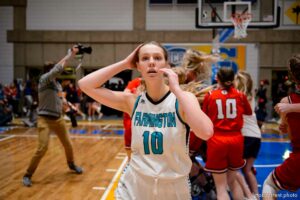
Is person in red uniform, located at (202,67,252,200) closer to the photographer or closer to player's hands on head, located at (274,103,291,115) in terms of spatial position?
player's hands on head, located at (274,103,291,115)

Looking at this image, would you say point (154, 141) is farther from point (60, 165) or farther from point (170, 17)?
point (170, 17)

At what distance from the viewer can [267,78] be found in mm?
16844

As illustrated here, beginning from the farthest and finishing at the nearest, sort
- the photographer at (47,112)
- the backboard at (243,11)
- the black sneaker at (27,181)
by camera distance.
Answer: the backboard at (243,11), the photographer at (47,112), the black sneaker at (27,181)

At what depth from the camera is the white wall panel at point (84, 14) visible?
17.6 metres

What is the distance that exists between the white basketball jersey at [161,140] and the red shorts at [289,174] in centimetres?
143

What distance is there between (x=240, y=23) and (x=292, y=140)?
7317 millimetres

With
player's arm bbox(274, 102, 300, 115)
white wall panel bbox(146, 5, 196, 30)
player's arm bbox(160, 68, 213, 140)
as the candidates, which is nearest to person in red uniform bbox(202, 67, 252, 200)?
player's arm bbox(274, 102, 300, 115)

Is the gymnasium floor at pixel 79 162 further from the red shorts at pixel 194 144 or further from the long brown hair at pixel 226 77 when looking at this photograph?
the long brown hair at pixel 226 77

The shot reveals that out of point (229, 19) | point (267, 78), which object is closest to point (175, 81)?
point (229, 19)

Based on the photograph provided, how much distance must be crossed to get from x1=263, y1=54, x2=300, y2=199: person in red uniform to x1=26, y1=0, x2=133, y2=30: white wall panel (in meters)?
14.9

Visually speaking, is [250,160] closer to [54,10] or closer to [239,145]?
[239,145]

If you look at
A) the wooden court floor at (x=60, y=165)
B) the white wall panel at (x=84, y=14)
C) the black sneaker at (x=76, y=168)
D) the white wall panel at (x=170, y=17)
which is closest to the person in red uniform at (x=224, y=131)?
the wooden court floor at (x=60, y=165)

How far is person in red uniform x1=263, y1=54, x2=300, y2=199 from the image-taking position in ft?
10.6

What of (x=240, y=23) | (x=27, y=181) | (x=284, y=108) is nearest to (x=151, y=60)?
(x=284, y=108)
